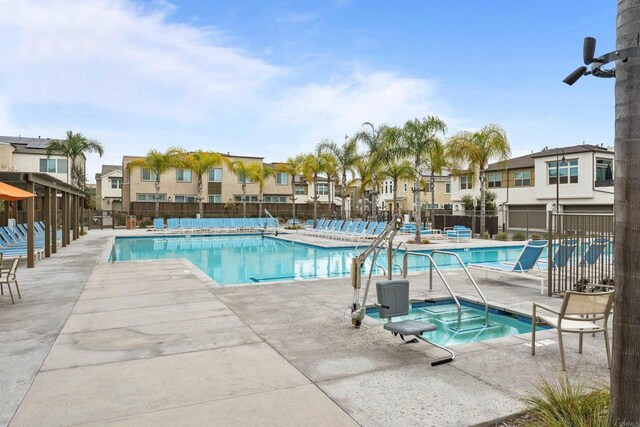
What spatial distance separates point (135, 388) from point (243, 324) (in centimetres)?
241

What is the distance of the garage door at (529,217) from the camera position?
36406mm

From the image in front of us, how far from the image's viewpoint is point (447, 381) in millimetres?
4281

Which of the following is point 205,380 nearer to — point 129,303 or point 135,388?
point 135,388

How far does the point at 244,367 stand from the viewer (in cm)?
467

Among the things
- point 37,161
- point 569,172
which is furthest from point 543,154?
point 37,161

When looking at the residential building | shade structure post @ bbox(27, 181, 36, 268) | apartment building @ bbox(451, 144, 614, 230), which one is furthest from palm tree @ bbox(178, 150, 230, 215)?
shade structure post @ bbox(27, 181, 36, 268)

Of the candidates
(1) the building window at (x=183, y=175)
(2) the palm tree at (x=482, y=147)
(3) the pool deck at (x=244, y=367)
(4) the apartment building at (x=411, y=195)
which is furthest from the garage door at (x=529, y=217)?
(3) the pool deck at (x=244, y=367)

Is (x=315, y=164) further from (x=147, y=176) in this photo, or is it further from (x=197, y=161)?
(x=147, y=176)

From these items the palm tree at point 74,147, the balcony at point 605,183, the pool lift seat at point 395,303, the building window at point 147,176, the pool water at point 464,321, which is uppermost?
the palm tree at point 74,147

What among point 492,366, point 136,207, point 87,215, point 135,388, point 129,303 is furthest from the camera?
point 136,207

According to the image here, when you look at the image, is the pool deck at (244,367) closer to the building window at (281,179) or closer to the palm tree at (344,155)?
the palm tree at (344,155)

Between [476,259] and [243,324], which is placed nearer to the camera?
[243,324]

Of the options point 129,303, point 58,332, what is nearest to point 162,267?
point 129,303

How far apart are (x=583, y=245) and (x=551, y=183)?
3153 centimetres
